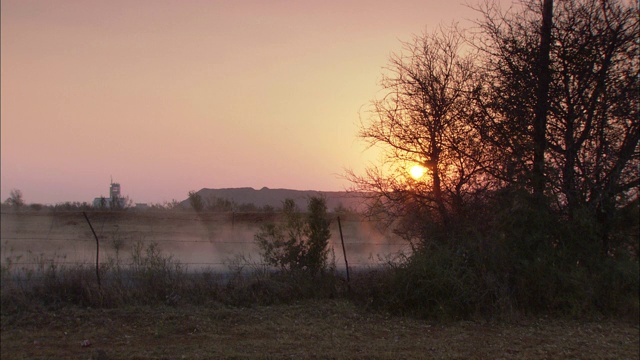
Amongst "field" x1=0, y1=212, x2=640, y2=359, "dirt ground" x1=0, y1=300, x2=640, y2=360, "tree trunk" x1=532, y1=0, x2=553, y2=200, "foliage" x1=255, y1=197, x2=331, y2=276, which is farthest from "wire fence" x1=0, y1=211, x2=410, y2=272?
"tree trunk" x1=532, y1=0, x2=553, y2=200

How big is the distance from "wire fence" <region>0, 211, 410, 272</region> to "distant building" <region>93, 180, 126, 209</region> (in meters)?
0.88

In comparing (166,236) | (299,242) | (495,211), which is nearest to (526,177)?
(495,211)

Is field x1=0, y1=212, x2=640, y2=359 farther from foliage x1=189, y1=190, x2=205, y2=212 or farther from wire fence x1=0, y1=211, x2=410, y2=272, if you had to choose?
foliage x1=189, y1=190, x2=205, y2=212

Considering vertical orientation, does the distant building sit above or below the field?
above

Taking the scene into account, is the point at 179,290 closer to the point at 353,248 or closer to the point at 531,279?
the point at 531,279

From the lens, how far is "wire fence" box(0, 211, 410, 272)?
14719mm

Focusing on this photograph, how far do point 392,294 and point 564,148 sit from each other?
16.3 feet

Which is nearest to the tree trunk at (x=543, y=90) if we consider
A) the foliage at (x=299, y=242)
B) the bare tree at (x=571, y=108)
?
the bare tree at (x=571, y=108)

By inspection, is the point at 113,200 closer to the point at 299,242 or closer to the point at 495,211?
the point at 299,242

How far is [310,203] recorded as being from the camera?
39.7ft

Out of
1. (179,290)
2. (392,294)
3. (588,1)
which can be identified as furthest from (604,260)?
(179,290)

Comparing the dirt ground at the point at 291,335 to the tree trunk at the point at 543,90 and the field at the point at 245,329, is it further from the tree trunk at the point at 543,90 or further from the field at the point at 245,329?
the tree trunk at the point at 543,90

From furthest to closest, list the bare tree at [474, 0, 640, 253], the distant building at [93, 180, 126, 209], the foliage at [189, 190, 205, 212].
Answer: the foliage at [189, 190, 205, 212] < the distant building at [93, 180, 126, 209] < the bare tree at [474, 0, 640, 253]

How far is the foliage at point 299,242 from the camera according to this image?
38.3 feet
